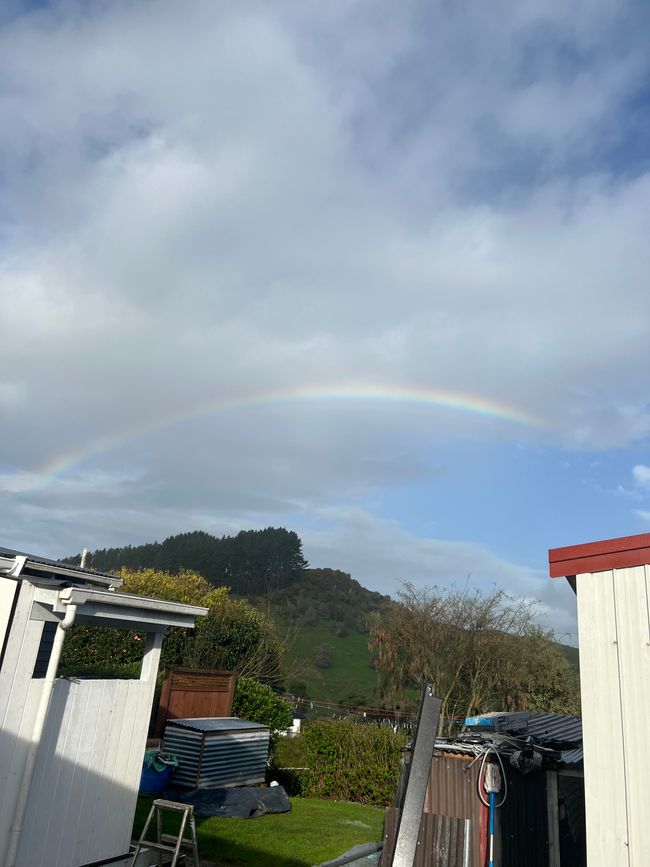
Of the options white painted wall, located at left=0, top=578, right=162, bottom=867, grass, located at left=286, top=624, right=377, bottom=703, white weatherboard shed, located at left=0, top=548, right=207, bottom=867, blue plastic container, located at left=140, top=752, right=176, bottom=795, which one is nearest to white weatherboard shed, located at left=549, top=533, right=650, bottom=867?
white weatherboard shed, located at left=0, top=548, right=207, bottom=867

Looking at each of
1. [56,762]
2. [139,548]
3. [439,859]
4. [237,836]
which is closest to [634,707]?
[439,859]

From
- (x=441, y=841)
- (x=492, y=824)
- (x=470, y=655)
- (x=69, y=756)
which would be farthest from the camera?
(x=470, y=655)

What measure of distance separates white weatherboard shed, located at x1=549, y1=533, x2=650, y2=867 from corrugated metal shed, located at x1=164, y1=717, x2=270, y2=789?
33.0 ft

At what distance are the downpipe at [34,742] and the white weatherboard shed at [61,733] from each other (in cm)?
1

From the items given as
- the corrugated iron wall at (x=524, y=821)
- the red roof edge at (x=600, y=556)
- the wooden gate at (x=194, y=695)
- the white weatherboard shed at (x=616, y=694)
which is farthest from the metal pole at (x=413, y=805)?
the wooden gate at (x=194, y=695)

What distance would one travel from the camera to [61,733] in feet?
25.8

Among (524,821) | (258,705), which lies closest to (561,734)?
(524,821)

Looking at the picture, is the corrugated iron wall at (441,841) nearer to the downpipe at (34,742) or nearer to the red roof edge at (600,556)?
the red roof edge at (600,556)

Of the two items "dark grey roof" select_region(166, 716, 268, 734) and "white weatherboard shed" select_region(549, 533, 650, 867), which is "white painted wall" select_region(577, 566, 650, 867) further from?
"dark grey roof" select_region(166, 716, 268, 734)

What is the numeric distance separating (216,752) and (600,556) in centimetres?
1094

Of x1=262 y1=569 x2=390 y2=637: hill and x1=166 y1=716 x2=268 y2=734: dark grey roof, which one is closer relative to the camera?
x1=166 y1=716 x2=268 y2=734: dark grey roof

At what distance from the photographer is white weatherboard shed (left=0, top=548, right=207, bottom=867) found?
726 centimetres

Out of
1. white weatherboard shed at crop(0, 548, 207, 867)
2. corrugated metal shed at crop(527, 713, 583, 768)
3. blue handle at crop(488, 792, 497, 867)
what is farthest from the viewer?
corrugated metal shed at crop(527, 713, 583, 768)

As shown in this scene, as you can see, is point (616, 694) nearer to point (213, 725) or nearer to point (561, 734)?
point (561, 734)
